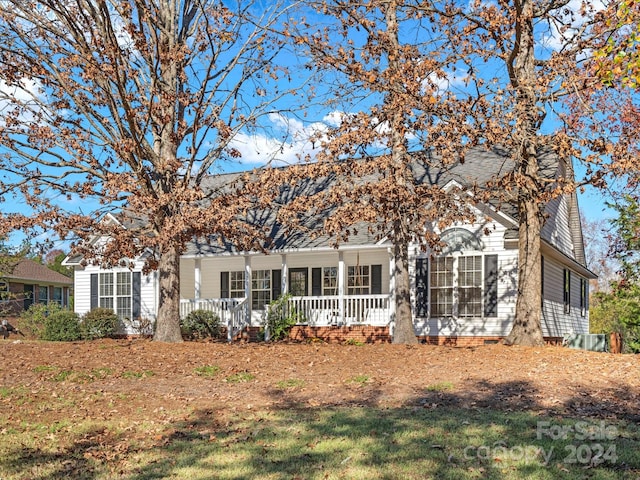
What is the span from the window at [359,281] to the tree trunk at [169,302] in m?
7.10

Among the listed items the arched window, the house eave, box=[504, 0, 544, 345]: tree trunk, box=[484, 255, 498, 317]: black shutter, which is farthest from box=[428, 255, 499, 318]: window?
box=[504, 0, 544, 345]: tree trunk

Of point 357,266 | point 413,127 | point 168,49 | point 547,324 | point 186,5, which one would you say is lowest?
point 547,324

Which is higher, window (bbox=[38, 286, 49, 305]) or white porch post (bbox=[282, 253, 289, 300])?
white porch post (bbox=[282, 253, 289, 300])

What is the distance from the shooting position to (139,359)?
13.6m

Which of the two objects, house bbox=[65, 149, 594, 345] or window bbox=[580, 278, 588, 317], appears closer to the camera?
house bbox=[65, 149, 594, 345]

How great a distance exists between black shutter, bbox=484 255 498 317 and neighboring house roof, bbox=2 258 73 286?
95.5ft

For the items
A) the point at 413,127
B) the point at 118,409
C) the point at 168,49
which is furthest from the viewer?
the point at 168,49

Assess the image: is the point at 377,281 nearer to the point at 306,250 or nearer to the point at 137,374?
the point at 306,250

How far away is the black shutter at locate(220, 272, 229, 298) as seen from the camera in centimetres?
2542

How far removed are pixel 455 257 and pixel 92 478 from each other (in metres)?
14.6

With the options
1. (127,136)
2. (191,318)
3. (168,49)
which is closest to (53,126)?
(127,136)

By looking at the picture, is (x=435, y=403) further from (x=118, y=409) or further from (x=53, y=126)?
(x=53, y=126)

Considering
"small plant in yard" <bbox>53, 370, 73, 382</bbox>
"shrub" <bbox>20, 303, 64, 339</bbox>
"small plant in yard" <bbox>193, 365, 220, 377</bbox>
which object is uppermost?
"small plant in yard" <bbox>53, 370, 73, 382</bbox>

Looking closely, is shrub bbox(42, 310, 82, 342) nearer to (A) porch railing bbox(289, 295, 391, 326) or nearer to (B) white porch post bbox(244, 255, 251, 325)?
(B) white porch post bbox(244, 255, 251, 325)
